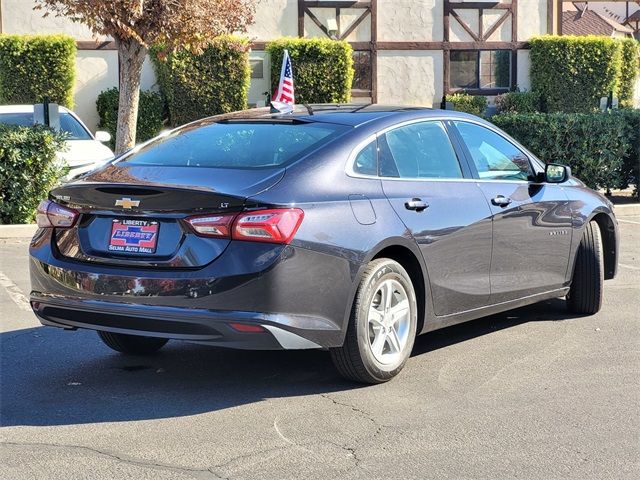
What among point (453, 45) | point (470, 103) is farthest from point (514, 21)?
point (470, 103)

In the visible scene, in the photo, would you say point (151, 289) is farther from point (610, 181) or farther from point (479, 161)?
point (610, 181)

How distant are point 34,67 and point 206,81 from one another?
3.85 metres

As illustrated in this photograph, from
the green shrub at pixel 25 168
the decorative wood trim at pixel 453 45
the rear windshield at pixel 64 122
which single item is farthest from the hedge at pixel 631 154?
the decorative wood trim at pixel 453 45

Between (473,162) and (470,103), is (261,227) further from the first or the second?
(470,103)

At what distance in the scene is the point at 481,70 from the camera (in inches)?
1151

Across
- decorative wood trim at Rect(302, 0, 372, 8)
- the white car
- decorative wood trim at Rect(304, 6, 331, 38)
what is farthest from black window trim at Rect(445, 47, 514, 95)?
the white car

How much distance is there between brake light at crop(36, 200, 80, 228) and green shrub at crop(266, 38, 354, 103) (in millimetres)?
20035

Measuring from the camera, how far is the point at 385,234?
228 inches

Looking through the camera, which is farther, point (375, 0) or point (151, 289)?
point (375, 0)

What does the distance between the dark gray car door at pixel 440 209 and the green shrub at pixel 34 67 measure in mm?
19030

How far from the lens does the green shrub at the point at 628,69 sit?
2878cm

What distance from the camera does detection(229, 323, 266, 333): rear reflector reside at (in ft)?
17.2

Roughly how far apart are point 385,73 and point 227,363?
22.6 meters

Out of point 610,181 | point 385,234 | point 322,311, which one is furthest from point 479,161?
point 610,181
